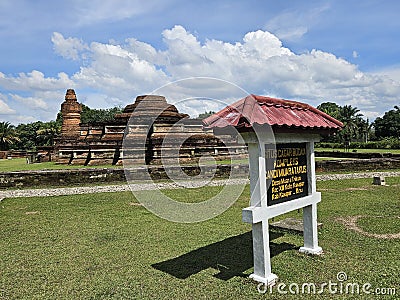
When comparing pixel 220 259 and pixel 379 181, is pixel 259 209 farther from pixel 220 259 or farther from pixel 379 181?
pixel 379 181

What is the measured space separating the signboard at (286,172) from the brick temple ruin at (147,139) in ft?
43.1

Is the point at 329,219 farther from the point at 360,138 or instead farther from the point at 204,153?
the point at 360,138

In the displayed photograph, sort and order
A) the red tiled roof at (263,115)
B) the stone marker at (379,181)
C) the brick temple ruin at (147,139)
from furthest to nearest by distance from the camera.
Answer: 1. the brick temple ruin at (147,139)
2. the stone marker at (379,181)
3. the red tiled roof at (263,115)

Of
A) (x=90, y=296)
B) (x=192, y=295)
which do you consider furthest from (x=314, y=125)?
(x=90, y=296)

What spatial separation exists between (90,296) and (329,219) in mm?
4948

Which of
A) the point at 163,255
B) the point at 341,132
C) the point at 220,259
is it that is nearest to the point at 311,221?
the point at 220,259

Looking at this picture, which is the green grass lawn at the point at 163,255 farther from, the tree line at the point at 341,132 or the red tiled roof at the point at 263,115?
the tree line at the point at 341,132

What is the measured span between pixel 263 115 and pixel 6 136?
5078cm

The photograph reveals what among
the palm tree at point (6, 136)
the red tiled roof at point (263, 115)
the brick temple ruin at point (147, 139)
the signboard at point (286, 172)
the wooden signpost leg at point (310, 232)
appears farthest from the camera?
the palm tree at point (6, 136)

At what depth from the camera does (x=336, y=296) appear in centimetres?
379

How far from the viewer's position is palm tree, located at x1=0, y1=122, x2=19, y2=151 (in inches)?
1845

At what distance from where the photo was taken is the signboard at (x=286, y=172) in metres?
4.42

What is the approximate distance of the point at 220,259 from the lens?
16.3 feet

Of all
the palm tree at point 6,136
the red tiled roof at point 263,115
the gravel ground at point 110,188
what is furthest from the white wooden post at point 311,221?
the palm tree at point 6,136
